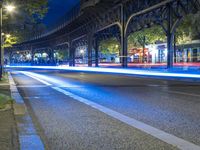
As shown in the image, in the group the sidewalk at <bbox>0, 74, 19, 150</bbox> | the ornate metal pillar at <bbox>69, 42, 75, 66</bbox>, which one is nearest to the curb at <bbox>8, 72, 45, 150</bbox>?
the sidewalk at <bbox>0, 74, 19, 150</bbox>

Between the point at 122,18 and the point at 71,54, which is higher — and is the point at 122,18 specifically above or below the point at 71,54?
above

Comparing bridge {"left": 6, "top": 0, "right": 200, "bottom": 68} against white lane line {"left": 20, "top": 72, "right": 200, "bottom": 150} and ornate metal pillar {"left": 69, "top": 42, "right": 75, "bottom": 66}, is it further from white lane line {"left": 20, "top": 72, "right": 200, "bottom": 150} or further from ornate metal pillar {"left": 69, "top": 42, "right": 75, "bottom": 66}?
white lane line {"left": 20, "top": 72, "right": 200, "bottom": 150}

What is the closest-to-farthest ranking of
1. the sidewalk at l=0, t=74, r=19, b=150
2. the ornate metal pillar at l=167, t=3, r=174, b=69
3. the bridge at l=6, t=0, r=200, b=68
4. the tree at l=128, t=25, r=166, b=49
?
1. the sidewalk at l=0, t=74, r=19, b=150
2. the ornate metal pillar at l=167, t=3, r=174, b=69
3. the bridge at l=6, t=0, r=200, b=68
4. the tree at l=128, t=25, r=166, b=49

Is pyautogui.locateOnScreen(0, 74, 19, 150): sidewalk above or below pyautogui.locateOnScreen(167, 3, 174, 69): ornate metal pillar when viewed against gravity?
below

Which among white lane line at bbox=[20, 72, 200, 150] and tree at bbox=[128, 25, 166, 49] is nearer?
white lane line at bbox=[20, 72, 200, 150]

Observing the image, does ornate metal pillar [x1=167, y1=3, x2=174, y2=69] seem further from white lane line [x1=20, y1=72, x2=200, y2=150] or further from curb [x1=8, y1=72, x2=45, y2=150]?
curb [x1=8, y1=72, x2=45, y2=150]

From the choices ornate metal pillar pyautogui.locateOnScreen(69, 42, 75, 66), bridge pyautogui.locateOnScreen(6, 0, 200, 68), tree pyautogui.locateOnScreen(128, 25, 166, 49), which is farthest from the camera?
ornate metal pillar pyautogui.locateOnScreen(69, 42, 75, 66)

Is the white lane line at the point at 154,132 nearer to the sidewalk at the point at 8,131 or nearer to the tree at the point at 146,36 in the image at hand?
the sidewalk at the point at 8,131

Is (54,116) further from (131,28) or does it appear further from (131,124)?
(131,28)

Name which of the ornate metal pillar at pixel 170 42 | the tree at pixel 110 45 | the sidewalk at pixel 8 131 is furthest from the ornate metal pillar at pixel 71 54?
the sidewalk at pixel 8 131

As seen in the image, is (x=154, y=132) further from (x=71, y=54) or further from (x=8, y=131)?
(x=71, y=54)

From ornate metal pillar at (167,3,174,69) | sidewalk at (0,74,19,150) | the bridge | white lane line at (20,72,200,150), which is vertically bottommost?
white lane line at (20,72,200,150)

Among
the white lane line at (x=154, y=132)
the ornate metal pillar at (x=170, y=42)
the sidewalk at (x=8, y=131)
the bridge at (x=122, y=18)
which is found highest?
the bridge at (x=122, y=18)

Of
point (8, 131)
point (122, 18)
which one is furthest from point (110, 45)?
point (8, 131)
